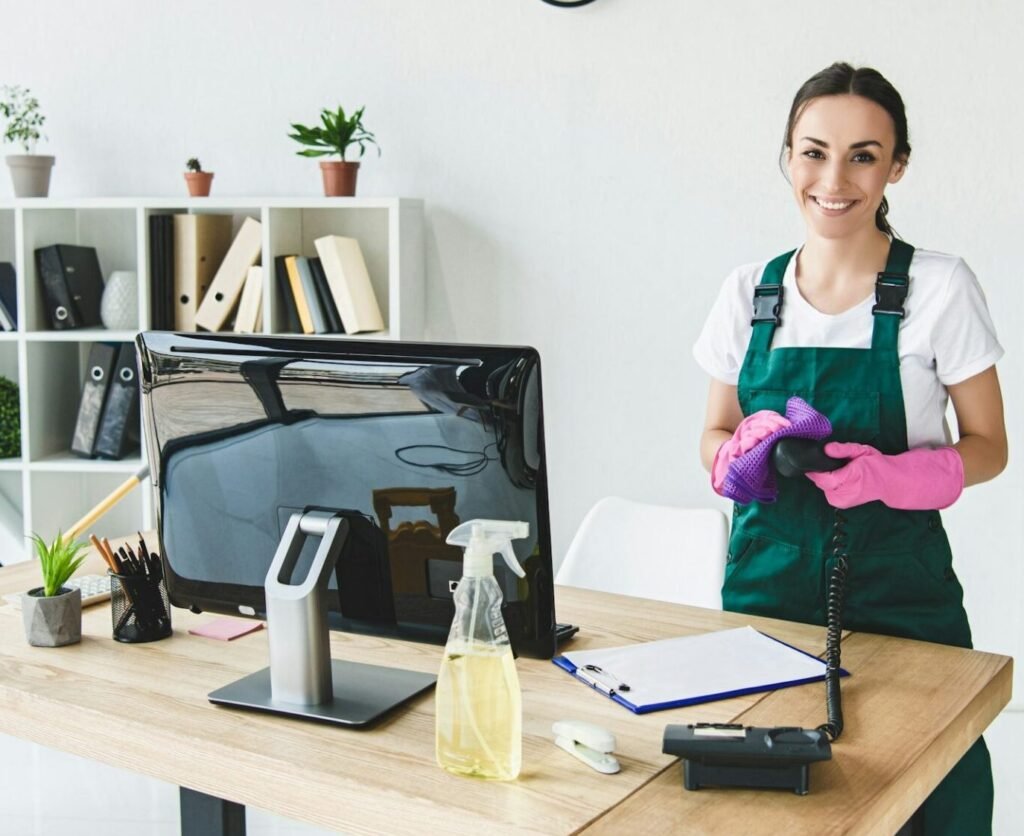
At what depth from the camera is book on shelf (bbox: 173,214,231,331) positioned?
145 inches

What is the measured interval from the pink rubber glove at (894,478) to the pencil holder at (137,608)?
981 mm

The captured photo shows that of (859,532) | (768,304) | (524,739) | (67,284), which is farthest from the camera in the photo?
(67,284)

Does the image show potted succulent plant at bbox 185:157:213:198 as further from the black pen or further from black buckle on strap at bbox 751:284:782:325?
the black pen

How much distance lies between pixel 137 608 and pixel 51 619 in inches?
4.7

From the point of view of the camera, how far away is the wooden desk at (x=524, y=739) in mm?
1227

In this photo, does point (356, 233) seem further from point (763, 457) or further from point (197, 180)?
point (763, 457)

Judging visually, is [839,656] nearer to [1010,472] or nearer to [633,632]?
[633,632]

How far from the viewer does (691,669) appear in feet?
5.31

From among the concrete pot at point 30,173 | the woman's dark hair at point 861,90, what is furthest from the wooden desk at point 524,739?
the concrete pot at point 30,173

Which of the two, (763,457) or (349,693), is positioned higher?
(763,457)

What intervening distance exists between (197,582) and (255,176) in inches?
96.7

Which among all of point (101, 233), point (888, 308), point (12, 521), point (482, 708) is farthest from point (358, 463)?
point (12, 521)

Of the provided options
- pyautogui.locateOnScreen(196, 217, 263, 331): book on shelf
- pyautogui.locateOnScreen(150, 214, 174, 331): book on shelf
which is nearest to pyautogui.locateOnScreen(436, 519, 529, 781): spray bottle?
pyautogui.locateOnScreen(196, 217, 263, 331): book on shelf

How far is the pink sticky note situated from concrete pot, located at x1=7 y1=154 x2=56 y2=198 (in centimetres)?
242
